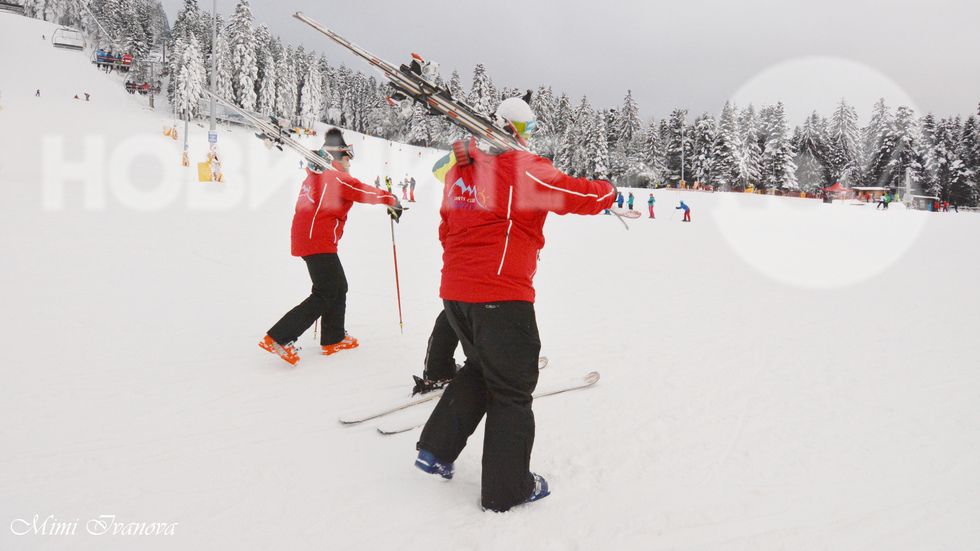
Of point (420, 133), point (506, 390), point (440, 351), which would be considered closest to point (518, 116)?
point (506, 390)

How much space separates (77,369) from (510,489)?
4.05m

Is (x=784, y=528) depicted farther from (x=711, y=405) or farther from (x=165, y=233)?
(x=165, y=233)

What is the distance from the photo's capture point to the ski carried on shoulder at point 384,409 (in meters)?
3.60

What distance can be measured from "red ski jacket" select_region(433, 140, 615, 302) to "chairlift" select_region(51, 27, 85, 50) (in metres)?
81.3

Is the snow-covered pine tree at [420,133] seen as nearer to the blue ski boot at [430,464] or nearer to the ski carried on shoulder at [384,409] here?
the ski carried on shoulder at [384,409]

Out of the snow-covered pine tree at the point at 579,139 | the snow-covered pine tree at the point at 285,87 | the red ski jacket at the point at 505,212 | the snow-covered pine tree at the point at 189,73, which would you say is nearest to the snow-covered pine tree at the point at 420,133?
the snow-covered pine tree at the point at 285,87

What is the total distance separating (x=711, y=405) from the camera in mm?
3953

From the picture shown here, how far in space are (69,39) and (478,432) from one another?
8912 centimetres

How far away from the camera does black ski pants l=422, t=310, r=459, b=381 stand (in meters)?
3.99

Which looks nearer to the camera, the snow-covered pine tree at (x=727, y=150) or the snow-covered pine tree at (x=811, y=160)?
the snow-covered pine tree at (x=727, y=150)

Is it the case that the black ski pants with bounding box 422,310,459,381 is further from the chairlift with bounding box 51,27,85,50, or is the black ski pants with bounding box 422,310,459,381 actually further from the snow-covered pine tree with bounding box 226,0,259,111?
the chairlift with bounding box 51,27,85,50

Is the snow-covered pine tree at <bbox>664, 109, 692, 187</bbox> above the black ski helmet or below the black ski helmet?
above

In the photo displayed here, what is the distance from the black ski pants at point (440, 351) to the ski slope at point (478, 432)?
425 mm

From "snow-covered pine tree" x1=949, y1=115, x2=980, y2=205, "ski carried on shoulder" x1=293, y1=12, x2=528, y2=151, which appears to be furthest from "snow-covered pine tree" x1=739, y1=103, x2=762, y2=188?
"ski carried on shoulder" x1=293, y1=12, x2=528, y2=151
